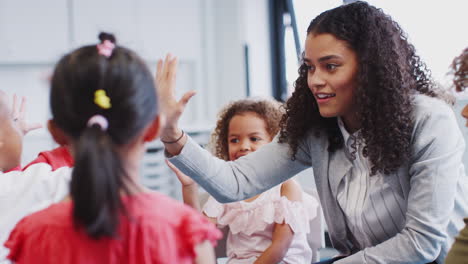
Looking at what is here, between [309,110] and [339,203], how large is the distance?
0.99 ft

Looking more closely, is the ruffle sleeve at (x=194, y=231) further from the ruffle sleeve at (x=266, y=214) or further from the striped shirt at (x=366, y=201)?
the ruffle sleeve at (x=266, y=214)

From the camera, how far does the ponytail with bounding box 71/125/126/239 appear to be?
0.77 metres

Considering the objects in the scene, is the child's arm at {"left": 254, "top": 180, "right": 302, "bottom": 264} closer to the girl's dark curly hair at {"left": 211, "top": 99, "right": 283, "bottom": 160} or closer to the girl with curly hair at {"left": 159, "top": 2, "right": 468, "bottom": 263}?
the girl with curly hair at {"left": 159, "top": 2, "right": 468, "bottom": 263}

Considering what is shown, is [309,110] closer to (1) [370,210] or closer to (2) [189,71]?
(1) [370,210]

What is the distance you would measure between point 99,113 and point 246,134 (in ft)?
3.65

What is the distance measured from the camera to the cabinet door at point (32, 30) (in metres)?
3.87

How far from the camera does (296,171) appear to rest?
64.4 inches

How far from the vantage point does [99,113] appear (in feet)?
2.71

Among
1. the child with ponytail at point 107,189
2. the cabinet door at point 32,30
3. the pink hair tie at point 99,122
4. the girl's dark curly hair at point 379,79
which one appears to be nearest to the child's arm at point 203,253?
the child with ponytail at point 107,189

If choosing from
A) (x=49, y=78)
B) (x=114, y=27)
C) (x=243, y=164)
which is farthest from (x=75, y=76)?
(x=114, y=27)

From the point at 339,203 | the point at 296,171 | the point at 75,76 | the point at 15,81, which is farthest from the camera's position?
the point at 15,81

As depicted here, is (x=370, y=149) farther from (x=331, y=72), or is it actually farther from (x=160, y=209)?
(x=160, y=209)

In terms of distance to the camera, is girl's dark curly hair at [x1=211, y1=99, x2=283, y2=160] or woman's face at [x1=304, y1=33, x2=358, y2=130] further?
girl's dark curly hair at [x1=211, y1=99, x2=283, y2=160]

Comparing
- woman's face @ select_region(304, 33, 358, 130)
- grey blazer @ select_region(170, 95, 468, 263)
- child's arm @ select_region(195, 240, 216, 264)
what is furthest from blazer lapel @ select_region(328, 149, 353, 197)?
child's arm @ select_region(195, 240, 216, 264)
